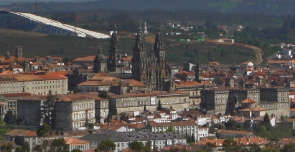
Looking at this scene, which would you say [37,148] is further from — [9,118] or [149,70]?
[149,70]

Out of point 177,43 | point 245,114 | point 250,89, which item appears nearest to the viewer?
point 245,114

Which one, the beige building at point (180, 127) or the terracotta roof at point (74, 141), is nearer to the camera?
the terracotta roof at point (74, 141)

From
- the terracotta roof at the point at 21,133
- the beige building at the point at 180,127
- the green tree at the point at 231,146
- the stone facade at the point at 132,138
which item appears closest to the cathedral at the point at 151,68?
the beige building at the point at 180,127

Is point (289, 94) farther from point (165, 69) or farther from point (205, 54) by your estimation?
point (205, 54)

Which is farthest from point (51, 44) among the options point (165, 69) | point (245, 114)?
point (245, 114)

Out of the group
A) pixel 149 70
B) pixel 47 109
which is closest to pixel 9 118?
pixel 47 109

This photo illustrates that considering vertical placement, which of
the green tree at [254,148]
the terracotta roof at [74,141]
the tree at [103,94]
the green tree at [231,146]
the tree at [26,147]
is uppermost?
the tree at [103,94]

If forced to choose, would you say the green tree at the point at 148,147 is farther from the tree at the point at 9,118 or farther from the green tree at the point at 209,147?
the tree at the point at 9,118
